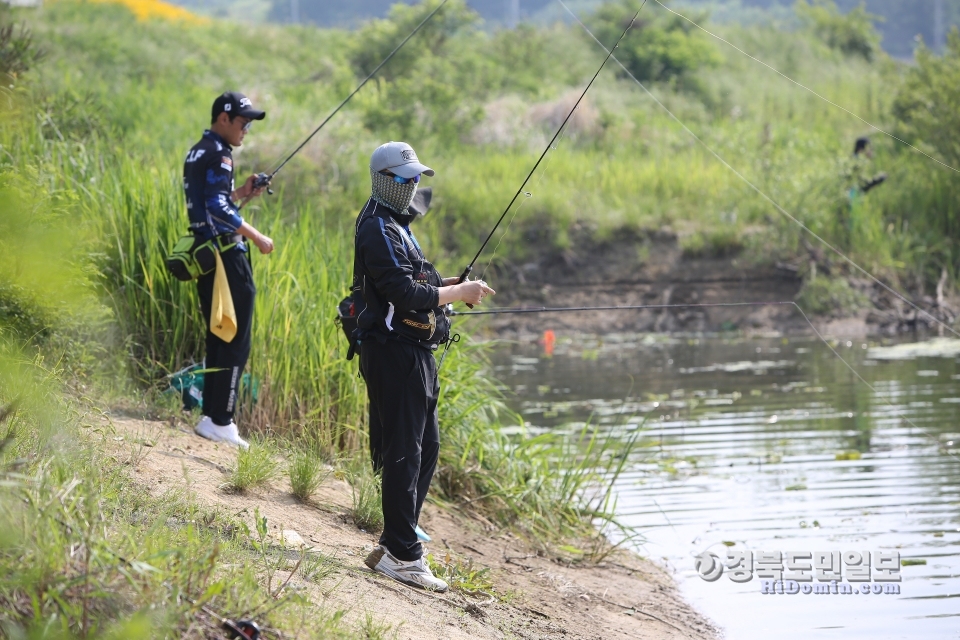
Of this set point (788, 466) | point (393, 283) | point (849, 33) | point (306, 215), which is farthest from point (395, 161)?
point (849, 33)

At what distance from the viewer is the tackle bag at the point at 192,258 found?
6164 mm

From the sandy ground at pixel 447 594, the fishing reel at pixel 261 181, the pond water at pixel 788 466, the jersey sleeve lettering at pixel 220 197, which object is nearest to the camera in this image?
the sandy ground at pixel 447 594

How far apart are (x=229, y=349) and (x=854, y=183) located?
11.4 meters

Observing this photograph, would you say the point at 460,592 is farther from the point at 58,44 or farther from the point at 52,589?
the point at 58,44

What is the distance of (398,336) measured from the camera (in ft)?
15.1

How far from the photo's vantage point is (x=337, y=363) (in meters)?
6.62

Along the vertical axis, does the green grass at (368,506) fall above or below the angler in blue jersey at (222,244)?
below

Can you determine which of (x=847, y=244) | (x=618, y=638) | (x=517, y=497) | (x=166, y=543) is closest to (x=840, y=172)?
(x=847, y=244)

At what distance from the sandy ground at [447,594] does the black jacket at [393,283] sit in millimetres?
902

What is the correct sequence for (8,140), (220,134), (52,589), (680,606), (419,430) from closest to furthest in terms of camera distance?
(52,589), (419,430), (680,606), (220,134), (8,140)

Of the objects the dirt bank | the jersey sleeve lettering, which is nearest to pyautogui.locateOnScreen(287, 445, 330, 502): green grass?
the jersey sleeve lettering

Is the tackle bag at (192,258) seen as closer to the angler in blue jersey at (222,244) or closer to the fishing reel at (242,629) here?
the angler in blue jersey at (222,244)

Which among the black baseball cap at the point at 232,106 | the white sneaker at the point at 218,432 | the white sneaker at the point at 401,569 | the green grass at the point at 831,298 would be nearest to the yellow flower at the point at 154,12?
the green grass at the point at 831,298

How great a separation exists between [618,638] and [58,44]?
17.4 m
